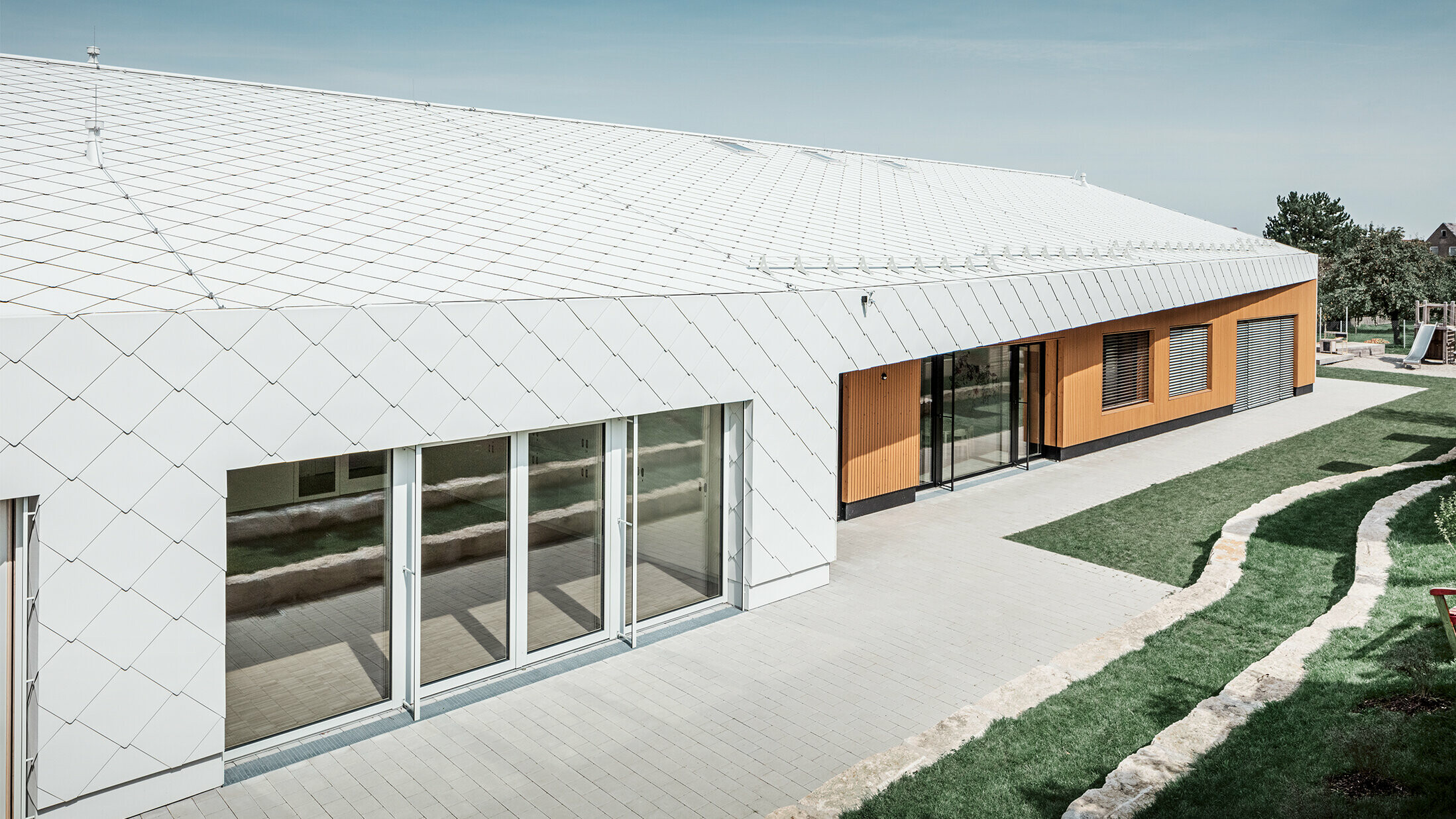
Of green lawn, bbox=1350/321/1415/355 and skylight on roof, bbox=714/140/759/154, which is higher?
skylight on roof, bbox=714/140/759/154

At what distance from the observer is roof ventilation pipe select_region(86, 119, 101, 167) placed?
30.6ft

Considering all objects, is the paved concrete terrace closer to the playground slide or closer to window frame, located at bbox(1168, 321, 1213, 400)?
window frame, located at bbox(1168, 321, 1213, 400)

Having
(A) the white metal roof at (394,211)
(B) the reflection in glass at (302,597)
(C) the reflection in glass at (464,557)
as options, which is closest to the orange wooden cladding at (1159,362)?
(A) the white metal roof at (394,211)

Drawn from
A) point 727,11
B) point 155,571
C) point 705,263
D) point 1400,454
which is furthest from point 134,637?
point 727,11

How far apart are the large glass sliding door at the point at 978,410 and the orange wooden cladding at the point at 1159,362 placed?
0.52m

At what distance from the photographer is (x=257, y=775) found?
7305mm

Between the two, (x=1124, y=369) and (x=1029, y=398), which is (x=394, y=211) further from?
(x=1124, y=369)

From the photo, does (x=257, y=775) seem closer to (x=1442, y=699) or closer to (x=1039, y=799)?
(x=1039, y=799)

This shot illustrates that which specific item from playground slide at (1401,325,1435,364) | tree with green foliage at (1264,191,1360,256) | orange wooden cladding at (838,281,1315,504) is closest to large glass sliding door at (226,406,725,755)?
orange wooden cladding at (838,281,1315,504)

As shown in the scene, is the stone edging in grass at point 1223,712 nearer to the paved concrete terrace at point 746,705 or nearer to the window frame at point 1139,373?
the paved concrete terrace at point 746,705

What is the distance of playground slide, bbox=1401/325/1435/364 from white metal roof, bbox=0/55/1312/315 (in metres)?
23.9

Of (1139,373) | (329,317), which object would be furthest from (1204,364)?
(329,317)

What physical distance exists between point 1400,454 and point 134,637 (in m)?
22.1

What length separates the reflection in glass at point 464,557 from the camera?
8.48 meters
